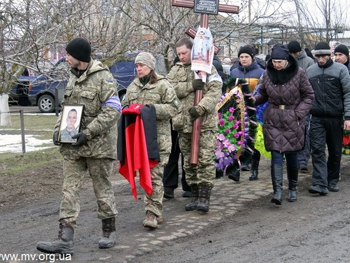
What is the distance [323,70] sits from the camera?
8180 millimetres

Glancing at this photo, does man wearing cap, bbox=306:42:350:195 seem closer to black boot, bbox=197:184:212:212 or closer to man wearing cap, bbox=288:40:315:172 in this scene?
man wearing cap, bbox=288:40:315:172

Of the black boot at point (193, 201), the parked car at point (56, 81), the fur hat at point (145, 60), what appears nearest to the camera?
the fur hat at point (145, 60)

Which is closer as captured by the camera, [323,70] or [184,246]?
[184,246]

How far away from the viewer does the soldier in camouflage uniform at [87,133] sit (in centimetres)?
551

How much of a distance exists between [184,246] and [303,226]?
1.46m

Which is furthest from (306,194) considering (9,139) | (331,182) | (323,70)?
(9,139)

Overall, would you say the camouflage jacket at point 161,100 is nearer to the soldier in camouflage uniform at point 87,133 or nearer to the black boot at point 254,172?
the soldier in camouflage uniform at point 87,133


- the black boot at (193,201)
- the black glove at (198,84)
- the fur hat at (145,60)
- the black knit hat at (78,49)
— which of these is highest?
the black knit hat at (78,49)

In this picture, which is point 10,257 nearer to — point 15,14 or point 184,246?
point 184,246

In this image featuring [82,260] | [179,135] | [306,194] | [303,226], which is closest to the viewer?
[82,260]

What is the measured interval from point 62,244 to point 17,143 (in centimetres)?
856

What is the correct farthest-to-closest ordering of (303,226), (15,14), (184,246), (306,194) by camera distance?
(15,14) < (306,194) < (303,226) < (184,246)

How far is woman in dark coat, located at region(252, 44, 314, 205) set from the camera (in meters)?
7.42

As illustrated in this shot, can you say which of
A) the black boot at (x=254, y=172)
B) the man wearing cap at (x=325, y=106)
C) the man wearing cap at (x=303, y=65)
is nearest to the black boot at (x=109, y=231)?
the man wearing cap at (x=325, y=106)
